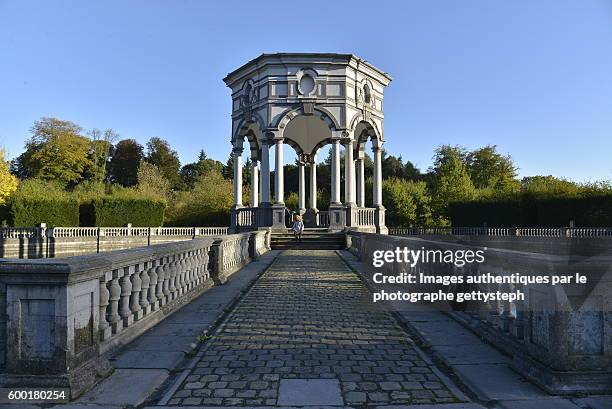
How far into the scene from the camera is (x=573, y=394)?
3.52 metres

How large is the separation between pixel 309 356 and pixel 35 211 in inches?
1500

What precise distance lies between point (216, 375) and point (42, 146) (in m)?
66.8

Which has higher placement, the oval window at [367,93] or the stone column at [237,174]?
the oval window at [367,93]

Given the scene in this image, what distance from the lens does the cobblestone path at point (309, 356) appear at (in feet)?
12.1

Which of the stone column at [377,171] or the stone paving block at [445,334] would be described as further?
the stone column at [377,171]

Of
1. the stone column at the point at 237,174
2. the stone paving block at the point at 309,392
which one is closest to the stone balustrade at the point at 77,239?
the stone column at the point at 237,174

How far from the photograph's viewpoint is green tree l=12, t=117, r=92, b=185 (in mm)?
59938

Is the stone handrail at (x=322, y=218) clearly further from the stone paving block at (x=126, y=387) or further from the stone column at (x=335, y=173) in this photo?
the stone paving block at (x=126, y=387)

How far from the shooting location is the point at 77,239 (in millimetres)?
27281

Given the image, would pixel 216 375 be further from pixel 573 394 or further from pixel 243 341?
pixel 573 394

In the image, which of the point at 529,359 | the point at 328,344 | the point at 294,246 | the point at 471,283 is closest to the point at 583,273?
the point at 529,359

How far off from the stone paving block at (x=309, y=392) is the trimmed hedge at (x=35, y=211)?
37813mm

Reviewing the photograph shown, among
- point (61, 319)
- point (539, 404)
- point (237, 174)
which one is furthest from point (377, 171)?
point (61, 319)

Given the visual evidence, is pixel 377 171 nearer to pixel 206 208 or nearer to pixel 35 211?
pixel 206 208
